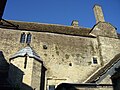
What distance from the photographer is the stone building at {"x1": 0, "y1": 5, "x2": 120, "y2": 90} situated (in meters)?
15.7

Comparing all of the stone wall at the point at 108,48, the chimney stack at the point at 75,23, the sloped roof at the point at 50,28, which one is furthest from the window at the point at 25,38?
the stone wall at the point at 108,48

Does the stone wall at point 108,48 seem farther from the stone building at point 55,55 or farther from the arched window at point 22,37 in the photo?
the arched window at point 22,37

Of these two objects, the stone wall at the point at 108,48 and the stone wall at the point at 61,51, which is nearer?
the stone wall at the point at 61,51

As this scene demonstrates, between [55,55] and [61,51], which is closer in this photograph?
[55,55]

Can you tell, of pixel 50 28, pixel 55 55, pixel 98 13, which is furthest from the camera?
pixel 98 13

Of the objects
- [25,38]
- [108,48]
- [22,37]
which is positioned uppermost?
[22,37]

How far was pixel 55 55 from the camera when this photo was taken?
19406 mm

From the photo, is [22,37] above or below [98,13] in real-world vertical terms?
below

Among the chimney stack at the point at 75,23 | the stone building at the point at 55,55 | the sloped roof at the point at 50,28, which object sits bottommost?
the stone building at the point at 55,55

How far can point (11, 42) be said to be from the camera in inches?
749

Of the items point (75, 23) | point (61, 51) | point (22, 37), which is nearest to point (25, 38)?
point (22, 37)

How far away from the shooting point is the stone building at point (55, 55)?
620 inches

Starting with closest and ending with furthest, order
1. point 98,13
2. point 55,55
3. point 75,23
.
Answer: point 55,55 → point 98,13 → point 75,23

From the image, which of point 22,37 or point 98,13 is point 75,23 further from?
point 22,37
